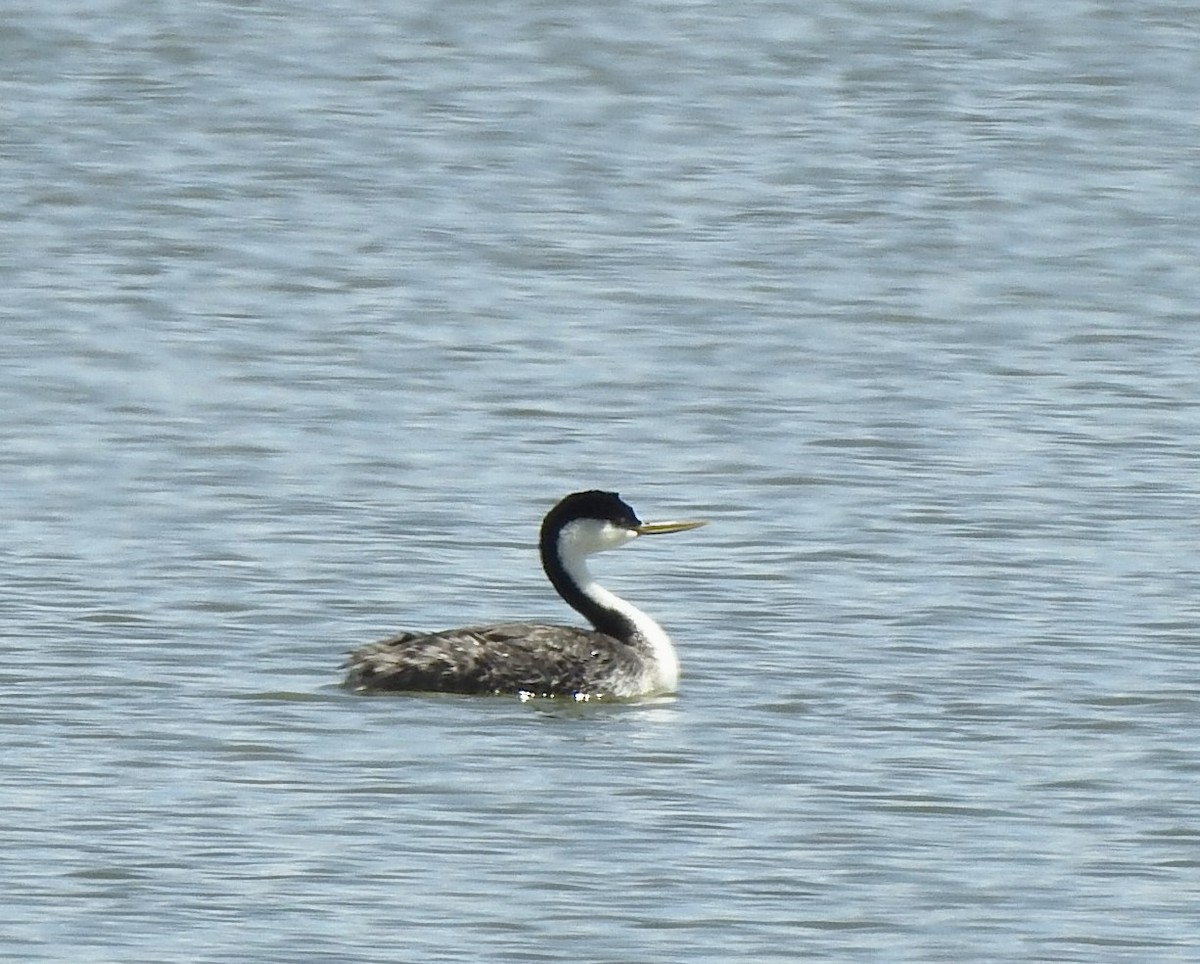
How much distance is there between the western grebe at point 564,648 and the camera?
43.0 ft

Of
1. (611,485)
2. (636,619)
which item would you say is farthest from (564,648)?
(611,485)

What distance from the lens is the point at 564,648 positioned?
1373cm

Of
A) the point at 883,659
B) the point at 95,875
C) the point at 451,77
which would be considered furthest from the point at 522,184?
the point at 95,875

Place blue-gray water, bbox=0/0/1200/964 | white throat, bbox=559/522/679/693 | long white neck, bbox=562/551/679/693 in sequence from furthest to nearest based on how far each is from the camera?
white throat, bbox=559/522/679/693 < long white neck, bbox=562/551/679/693 < blue-gray water, bbox=0/0/1200/964

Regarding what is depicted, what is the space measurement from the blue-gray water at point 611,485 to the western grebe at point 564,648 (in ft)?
0.45

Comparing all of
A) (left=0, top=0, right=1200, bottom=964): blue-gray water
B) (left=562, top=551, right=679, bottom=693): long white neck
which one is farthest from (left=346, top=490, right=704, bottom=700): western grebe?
(left=0, top=0, right=1200, bottom=964): blue-gray water

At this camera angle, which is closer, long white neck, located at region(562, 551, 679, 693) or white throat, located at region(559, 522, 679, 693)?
long white neck, located at region(562, 551, 679, 693)

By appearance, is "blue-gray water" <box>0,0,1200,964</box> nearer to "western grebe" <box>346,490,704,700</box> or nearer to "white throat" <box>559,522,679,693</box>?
"western grebe" <box>346,490,704,700</box>

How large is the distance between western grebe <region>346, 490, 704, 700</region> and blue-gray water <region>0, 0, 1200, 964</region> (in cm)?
14

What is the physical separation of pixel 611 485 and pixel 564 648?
11.5ft

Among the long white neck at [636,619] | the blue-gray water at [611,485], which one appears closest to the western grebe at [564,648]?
the long white neck at [636,619]

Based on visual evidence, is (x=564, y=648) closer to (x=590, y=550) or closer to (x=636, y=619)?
(x=636, y=619)

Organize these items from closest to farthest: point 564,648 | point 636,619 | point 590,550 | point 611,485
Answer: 1. point 564,648
2. point 636,619
3. point 590,550
4. point 611,485

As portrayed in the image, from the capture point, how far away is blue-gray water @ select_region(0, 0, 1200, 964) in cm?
1075
